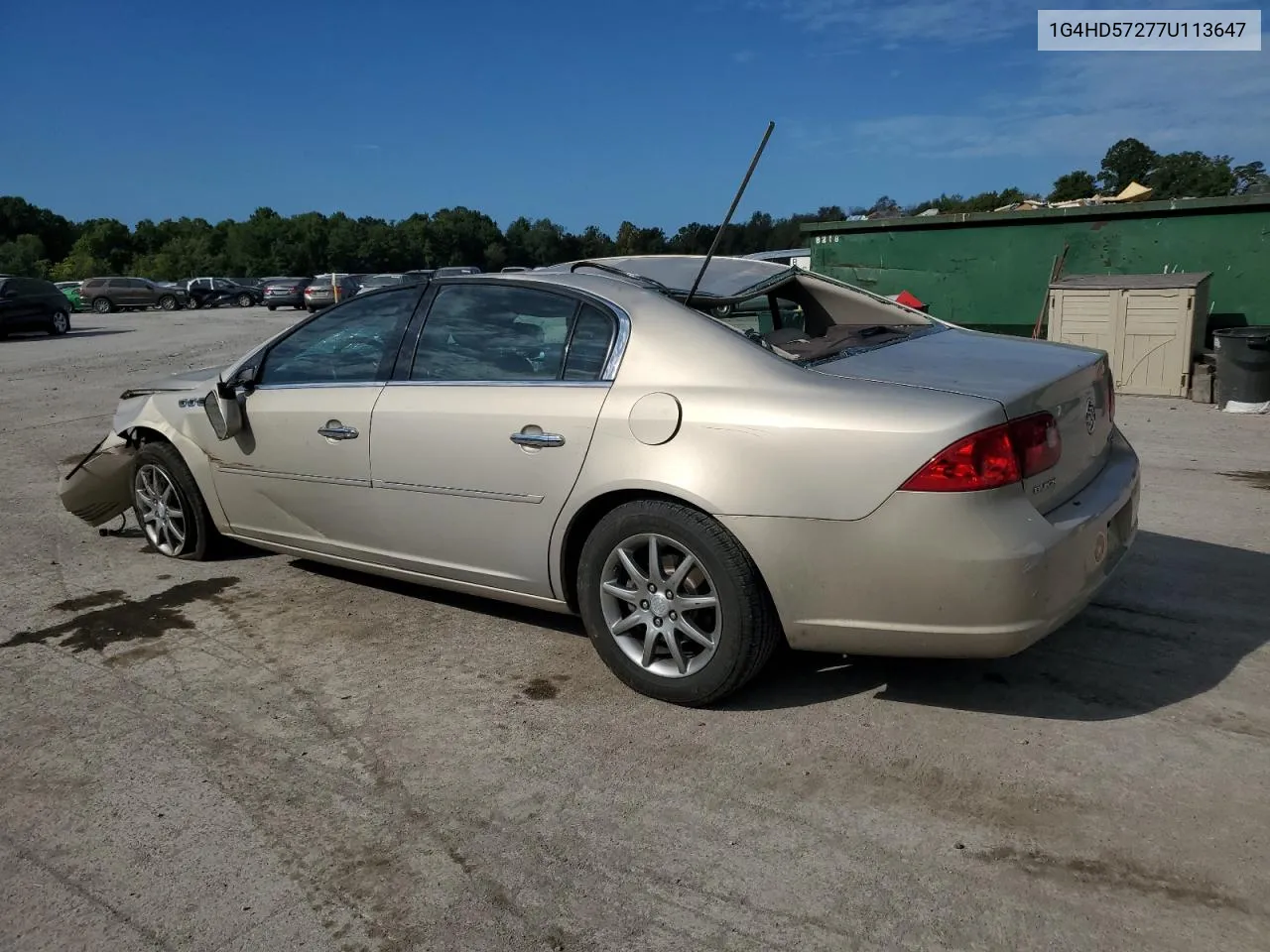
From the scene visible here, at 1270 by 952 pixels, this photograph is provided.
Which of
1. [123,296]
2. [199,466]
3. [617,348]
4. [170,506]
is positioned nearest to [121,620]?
[199,466]

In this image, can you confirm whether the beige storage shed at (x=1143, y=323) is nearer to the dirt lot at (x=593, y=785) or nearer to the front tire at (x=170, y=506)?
the dirt lot at (x=593, y=785)

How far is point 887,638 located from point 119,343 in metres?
23.9

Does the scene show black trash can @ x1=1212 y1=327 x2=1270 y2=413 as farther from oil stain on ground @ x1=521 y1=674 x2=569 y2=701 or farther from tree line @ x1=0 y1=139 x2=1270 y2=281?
tree line @ x1=0 y1=139 x2=1270 y2=281

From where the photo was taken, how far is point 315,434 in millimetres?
4508

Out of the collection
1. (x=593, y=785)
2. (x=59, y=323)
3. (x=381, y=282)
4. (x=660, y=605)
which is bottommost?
(x=593, y=785)

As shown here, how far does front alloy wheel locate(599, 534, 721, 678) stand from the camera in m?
3.45

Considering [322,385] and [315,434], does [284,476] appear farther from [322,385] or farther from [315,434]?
[322,385]

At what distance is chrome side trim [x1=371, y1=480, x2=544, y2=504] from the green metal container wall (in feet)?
40.7

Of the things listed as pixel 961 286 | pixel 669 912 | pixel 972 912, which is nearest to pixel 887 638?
pixel 972 912

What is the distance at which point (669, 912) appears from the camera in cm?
249

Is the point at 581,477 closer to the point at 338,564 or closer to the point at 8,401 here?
the point at 338,564

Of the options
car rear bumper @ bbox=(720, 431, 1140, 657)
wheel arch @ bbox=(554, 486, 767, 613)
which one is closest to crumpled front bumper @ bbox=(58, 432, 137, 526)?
wheel arch @ bbox=(554, 486, 767, 613)

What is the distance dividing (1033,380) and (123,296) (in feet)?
153

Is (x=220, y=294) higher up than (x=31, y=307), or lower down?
higher up
